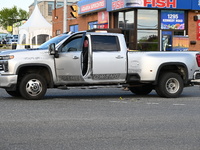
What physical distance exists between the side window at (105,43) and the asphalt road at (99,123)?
1.44 meters

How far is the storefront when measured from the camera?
32781 millimetres

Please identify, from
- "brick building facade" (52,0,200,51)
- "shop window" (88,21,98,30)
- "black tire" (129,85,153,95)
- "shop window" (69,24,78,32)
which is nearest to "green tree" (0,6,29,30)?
"shop window" (69,24,78,32)

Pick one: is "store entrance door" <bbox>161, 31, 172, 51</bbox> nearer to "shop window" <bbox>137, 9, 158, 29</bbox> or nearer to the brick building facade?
the brick building facade

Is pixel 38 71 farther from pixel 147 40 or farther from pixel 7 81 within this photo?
pixel 147 40

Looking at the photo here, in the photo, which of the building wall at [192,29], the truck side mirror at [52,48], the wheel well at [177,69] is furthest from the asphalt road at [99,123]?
the building wall at [192,29]

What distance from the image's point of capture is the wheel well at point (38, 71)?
13859 mm

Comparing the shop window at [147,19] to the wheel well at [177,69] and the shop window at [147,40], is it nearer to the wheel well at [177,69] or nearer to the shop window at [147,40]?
the shop window at [147,40]

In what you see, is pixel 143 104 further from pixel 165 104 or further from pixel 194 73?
pixel 194 73

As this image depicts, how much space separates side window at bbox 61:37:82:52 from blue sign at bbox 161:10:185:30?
1982 centimetres

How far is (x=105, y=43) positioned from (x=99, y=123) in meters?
5.22

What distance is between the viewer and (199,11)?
3488 centimetres

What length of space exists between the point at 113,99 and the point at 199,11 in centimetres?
2191

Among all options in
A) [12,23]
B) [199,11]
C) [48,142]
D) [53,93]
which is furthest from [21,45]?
[12,23]

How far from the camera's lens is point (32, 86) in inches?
538
